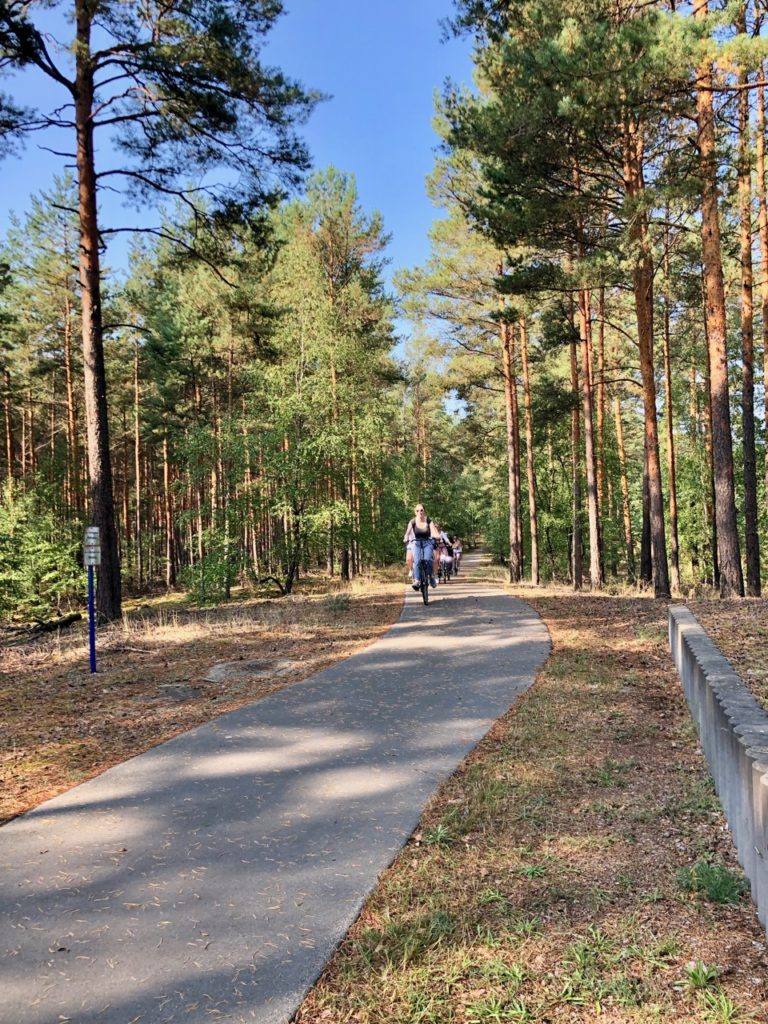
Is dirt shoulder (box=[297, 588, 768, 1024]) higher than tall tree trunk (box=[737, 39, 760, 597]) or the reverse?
the reverse

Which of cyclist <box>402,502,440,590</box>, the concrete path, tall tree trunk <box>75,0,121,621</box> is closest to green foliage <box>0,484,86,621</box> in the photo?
tall tree trunk <box>75,0,121,621</box>

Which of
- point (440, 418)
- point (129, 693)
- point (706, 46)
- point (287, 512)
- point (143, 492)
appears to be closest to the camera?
point (129, 693)

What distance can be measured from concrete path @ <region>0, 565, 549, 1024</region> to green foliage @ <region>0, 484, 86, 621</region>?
12974 millimetres

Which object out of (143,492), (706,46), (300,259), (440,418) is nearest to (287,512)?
(300,259)

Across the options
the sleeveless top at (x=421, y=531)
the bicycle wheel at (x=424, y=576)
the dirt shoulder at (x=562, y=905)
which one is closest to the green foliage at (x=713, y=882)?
the dirt shoulder at (x=562, y=905)

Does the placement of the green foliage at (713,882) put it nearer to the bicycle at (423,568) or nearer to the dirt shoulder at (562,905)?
the dirt shoulder at (562,905)

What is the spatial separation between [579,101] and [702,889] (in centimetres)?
992

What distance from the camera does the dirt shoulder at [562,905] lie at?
219 centimetres

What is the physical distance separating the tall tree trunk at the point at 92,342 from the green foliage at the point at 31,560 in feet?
16.3

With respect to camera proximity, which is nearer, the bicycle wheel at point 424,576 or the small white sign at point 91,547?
the small white sign at point 91,547

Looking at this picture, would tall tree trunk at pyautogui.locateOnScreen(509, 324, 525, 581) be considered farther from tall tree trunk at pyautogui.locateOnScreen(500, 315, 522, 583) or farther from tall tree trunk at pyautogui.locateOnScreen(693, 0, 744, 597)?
tall tree trunk at pyautogui.locateOnScreen(693, 0, 744, 597)

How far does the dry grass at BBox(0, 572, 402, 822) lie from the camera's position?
4.78 m

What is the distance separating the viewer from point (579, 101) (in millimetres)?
9164

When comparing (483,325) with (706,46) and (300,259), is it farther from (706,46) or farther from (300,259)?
(706,46)
